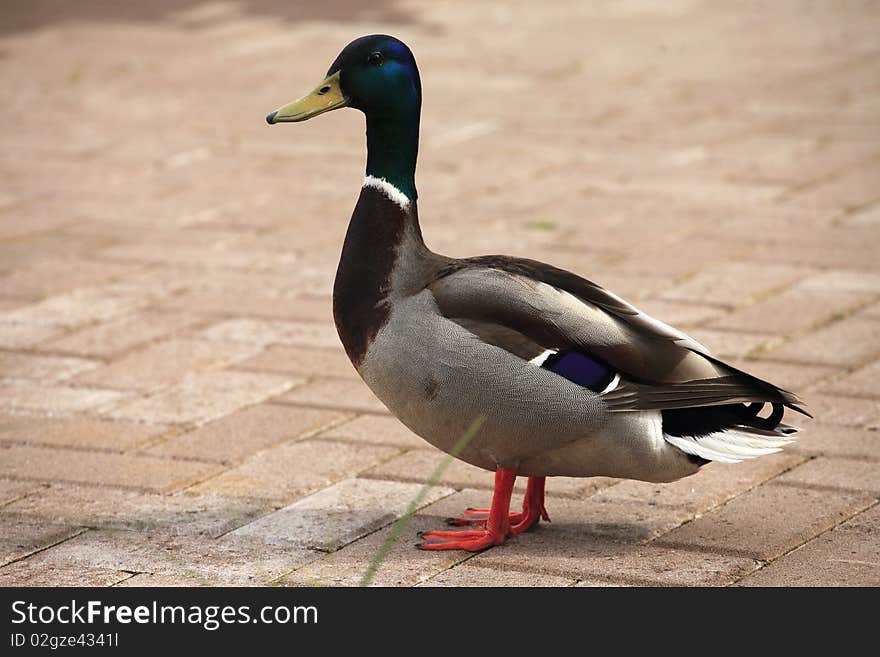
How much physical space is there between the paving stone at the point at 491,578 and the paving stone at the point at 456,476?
0.54 metres

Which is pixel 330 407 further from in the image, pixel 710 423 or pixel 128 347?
pixel 710 423

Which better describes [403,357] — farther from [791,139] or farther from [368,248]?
[791,139]

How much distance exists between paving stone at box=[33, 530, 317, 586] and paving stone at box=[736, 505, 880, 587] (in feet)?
3.77

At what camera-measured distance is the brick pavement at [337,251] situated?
3.98 meters

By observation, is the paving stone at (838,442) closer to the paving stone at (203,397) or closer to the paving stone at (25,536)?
the paving stone at (203,397)

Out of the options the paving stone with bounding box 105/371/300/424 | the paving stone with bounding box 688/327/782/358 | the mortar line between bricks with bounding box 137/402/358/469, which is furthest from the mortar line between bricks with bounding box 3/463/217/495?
the paving stone with bounding box 688/327/782/358

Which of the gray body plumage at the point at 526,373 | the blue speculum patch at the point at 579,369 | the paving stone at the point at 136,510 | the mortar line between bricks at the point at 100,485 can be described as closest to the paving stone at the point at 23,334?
the mortar line between bricks at the point at 100,485

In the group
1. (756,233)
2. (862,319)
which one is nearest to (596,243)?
(756,233)

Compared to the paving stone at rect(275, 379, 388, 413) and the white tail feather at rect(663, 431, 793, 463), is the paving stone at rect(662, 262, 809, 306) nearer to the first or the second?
the paving stone at rect(275, 379, 388, 413)

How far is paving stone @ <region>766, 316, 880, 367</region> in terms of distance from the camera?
17.6 ft

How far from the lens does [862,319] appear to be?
19.0ft

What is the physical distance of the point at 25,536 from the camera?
3.97m

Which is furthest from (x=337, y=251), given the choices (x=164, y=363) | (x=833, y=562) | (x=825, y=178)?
(x=833, y=562)

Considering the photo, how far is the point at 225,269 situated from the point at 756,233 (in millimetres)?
2410
